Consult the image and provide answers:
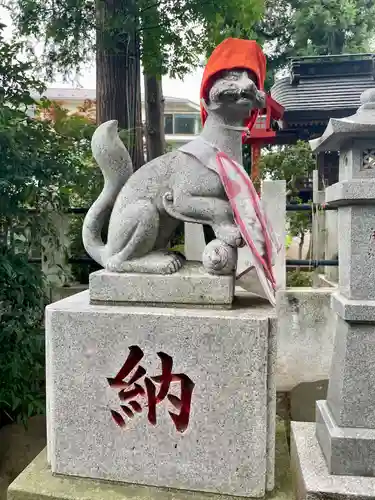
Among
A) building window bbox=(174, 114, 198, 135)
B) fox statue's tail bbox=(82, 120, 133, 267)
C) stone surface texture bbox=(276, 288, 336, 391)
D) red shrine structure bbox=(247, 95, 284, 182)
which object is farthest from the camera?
building window bbox=(174, 114, 198, 135)

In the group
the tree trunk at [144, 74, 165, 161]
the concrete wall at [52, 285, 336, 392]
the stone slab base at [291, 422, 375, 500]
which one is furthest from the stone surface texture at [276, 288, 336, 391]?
the tree trunk at [144, 74, 165, 161]

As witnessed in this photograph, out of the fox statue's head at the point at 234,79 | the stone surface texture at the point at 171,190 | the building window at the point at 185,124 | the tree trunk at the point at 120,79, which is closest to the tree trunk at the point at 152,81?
the tree trunk at the point at 120,79

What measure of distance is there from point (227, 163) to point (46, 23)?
3144mm

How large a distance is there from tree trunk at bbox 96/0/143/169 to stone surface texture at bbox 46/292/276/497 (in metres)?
2.37

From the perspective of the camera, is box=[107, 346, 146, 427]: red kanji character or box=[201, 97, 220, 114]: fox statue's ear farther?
box=[201, 97, 220, 114]: fox statue's ear

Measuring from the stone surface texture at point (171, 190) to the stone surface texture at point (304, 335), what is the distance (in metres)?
2.21

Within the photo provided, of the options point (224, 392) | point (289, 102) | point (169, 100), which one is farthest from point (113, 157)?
point (169, 100)

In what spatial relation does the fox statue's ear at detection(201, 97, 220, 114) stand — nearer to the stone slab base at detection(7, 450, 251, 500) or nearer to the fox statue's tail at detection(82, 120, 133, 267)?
the fox statue's tail at detection(82, 120, 133, 267)

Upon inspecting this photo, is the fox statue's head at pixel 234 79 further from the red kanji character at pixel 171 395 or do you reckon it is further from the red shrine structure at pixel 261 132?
the red shrine structure at pixel 261 132

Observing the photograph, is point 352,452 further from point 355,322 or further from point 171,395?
point 171,395

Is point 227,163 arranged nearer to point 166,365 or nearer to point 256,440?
point 166,365

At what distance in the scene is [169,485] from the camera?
1.85m

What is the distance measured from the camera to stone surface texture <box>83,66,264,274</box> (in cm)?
192

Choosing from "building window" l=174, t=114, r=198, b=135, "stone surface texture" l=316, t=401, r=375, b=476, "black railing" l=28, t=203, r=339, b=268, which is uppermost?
"building window" l=174, t=114, r=198, b=135
